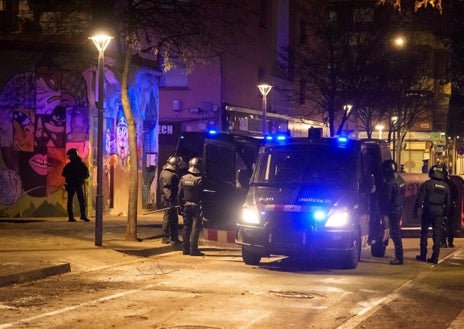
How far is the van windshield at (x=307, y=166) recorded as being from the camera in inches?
536

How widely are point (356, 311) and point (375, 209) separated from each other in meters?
5.58

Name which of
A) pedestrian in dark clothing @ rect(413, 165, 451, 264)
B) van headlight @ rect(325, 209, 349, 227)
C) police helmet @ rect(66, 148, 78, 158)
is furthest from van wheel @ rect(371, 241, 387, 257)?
police helmet @ rect(66, 148, 78, 158)

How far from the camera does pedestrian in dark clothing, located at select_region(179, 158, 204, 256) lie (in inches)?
601

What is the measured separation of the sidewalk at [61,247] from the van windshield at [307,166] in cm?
301

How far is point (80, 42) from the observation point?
2200 cm

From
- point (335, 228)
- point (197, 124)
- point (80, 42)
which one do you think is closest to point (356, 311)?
point (335, 228)

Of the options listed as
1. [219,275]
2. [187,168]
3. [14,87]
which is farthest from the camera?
[14,87]

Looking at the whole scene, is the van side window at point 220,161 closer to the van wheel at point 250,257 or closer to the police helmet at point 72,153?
the van wheel at point 250,257

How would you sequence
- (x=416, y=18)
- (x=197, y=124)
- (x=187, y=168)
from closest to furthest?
1. (x=187, y=168)
2. (x=197, y=124)
3. (x=416, y=18)

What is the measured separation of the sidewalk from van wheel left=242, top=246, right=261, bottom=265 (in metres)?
2.27

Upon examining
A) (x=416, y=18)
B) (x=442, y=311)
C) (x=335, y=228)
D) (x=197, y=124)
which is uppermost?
(x=416, y=18)

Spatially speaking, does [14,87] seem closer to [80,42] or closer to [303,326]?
[80,42]

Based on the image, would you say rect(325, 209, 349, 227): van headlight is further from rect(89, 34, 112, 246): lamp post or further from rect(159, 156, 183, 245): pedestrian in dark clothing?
rect(89, 34, 112, 246): lamp post

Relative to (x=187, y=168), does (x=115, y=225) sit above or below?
below
